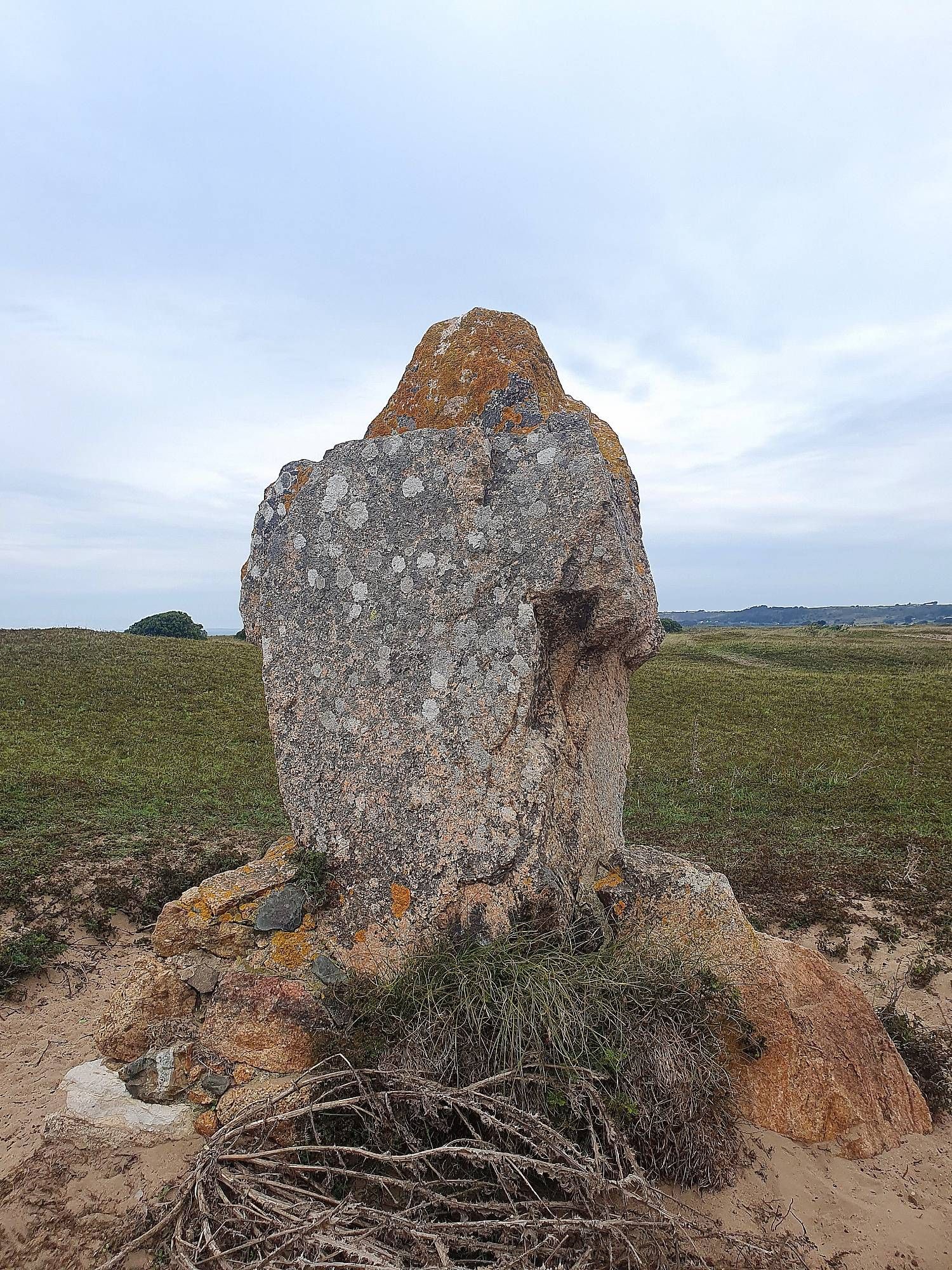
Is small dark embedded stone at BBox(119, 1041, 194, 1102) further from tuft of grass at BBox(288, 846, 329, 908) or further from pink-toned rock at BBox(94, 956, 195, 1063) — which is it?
tuft of grass at BBox(288, 846, 329, 908)

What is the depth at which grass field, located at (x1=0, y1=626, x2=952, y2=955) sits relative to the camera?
8039 mm

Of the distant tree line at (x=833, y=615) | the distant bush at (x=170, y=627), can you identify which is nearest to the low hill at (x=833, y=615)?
the distant tree line at (x=833, y=615)

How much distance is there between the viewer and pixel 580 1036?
3.64 metres

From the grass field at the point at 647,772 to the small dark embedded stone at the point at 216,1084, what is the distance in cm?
341

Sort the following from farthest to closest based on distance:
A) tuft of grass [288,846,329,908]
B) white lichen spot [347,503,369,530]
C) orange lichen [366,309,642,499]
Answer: orange lichen [366,309,642,499]
white lichen spot [347,503,369,530]
tuft of grass [288,846,329,908]

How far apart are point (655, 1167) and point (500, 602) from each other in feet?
10.3

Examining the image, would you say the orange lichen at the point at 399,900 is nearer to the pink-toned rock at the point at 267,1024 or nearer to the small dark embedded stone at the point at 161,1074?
the pink-toned rock at the point at 267,1024

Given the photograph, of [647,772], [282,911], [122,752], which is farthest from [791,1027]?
[122,752]

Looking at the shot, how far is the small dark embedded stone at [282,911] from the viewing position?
4.61m

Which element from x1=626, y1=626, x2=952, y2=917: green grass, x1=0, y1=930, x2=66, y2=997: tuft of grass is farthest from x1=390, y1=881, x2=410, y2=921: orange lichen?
x1=626, y1=626, x2=952, y2=917: green grass

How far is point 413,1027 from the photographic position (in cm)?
376

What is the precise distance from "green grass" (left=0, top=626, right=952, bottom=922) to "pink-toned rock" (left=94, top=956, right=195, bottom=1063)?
10.0 feet

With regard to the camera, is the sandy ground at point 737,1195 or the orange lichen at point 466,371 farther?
the orange lichen at point 466,371

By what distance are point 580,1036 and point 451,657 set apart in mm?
2303
